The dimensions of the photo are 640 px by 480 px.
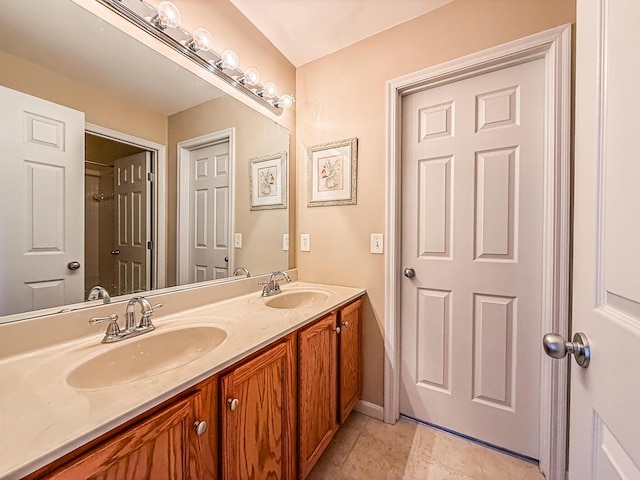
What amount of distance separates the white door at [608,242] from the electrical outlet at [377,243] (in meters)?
1.03

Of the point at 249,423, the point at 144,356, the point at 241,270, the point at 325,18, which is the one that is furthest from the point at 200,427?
the point at 325,18

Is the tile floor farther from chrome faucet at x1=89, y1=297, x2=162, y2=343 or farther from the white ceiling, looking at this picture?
the white ceiling

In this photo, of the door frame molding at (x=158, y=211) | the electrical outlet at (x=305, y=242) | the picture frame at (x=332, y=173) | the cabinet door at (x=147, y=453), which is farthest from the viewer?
the electrical outlet at (x=305, y=242)

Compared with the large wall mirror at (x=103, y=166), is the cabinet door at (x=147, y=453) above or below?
below

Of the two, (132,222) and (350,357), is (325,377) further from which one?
(132,222)

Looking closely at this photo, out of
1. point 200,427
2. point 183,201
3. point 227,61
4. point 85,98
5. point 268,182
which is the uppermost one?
point 227,61

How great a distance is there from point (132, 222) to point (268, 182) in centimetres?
84

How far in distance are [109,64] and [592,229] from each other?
1.53 m

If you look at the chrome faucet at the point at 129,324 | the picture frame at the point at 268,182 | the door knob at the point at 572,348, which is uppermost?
the picture frame at the point at 268,182

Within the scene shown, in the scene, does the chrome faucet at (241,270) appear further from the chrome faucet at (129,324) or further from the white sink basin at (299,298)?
the chrome faucet at (129,324)

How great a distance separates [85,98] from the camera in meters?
0.92

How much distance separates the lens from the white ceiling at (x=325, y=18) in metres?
1.43

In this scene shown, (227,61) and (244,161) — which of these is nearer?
(227,61)

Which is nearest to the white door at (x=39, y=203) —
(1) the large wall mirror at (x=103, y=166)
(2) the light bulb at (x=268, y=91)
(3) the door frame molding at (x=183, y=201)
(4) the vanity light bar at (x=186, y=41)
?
(1) the large wall mirror at (x=103, y=166)
